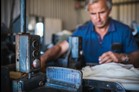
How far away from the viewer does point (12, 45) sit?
184 centimetres

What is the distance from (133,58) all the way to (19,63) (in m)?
0.89

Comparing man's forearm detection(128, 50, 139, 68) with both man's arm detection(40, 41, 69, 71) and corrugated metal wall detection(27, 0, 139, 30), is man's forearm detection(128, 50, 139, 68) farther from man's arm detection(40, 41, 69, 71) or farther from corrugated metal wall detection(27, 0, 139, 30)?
corrugated metal wall detection(27, 0, 139, 30)

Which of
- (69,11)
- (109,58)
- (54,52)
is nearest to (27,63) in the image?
(109,58)

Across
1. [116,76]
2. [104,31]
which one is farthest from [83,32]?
[116,76]

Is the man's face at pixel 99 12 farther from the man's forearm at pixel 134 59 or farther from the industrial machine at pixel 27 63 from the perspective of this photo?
the industrial machine at pixel 27 63

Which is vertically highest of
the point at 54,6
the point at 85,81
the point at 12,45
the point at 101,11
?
the point at 54,6

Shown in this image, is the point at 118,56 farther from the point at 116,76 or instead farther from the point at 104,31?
the point at 104,31

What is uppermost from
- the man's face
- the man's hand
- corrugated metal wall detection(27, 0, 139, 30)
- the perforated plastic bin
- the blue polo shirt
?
corrugated metal wall detection(27, 0, 139, 30)

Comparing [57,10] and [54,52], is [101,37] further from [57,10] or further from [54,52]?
[57,10]

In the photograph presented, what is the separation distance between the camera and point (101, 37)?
6.13ft

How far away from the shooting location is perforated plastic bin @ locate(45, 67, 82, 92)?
95cm

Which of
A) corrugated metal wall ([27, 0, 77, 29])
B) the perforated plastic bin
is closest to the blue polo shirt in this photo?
the perforated plastic bin

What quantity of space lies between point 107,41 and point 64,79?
0.93m

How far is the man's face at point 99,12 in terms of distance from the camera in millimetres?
1706
